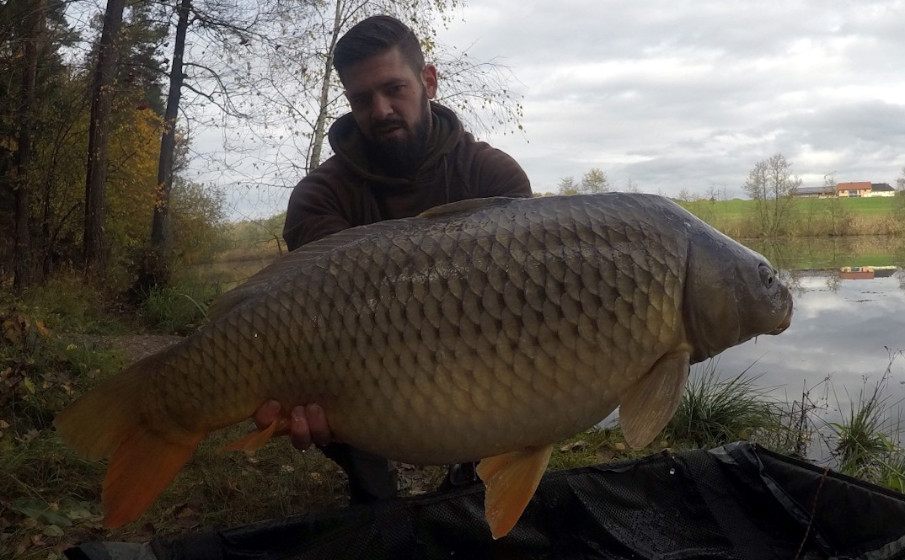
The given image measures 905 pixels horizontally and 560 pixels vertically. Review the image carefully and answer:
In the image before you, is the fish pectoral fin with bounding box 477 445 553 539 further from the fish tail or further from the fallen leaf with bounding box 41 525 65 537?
the fallen leaf with bounding box 41 525 65 537

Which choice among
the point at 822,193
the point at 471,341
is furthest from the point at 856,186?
the point at 471,341

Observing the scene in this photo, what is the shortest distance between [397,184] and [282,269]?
0.72 meters

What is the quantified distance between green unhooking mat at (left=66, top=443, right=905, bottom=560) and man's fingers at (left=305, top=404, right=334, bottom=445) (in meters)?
0.33

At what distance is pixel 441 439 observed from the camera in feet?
3.90

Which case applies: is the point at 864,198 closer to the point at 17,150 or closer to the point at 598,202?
the point at 17,150

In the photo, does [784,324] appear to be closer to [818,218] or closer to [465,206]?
[465,206]

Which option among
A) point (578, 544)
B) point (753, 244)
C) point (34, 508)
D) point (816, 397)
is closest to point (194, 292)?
point (34, 508)

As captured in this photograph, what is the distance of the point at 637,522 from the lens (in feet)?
5.80

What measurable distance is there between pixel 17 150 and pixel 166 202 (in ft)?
6.22

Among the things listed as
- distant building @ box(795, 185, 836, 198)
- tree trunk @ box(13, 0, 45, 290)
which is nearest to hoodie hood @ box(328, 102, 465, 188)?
tree trunk @ box(13, 0, 45, 290)

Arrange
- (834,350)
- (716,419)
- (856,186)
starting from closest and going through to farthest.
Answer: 1. (716,419)
2. (834,350)
3. (856,186)

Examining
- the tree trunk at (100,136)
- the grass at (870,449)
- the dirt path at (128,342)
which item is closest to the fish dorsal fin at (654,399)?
the grass at (870,449)

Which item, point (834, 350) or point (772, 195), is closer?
point (834, 350)

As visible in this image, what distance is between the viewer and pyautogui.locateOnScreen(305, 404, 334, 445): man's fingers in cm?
124
